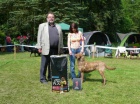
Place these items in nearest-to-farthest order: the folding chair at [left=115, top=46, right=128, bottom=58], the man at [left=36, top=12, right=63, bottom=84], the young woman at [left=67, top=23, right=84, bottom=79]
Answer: the man at [left=36, top=12, right=63, bottom=84], the young woman at [left=67, top=23, right=84, bottom=79], the folding chair at [left=115, top=46, right=128, bottom=58]

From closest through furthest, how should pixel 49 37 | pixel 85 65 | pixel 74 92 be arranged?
pixel 74 92 < pixel 49 37 < pixel 85 65

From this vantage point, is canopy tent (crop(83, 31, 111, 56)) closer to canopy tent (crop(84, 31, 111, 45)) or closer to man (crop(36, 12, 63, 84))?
canopy tent (crop(84, 31, 111, 45))

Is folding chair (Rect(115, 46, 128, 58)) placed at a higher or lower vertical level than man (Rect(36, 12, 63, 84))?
lower

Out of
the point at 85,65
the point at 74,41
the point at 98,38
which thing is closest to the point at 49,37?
the point at 74,41

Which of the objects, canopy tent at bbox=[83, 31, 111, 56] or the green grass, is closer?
the green grass

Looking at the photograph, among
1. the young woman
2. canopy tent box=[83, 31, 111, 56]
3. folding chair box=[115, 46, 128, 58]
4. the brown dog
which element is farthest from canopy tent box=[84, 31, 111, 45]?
the brown dog

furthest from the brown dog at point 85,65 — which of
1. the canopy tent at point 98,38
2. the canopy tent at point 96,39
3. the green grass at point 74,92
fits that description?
the canopy tent at point 98,38

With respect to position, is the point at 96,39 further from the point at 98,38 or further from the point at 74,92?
the point at 74,92

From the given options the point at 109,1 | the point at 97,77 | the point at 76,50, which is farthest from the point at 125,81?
the point at 109,1

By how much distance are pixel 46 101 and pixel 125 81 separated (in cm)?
275

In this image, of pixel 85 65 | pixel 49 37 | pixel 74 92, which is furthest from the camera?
pixel 85 65

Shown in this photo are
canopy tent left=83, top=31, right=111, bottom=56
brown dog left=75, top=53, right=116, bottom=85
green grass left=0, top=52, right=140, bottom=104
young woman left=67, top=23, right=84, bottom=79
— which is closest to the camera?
green grass left=0, top=52, right=140, bottom=104

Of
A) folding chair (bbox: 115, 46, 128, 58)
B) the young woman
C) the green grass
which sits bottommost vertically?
the green grass

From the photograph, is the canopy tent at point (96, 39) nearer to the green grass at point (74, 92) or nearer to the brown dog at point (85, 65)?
the green grass at point (74, 92)
